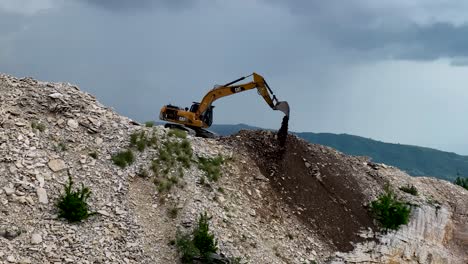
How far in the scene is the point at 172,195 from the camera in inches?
805

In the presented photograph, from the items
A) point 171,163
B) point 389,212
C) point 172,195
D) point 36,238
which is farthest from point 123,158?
point 389,212

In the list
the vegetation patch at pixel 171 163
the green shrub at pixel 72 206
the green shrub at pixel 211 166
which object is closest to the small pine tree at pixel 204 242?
the vegetation patch at pixel 171 163

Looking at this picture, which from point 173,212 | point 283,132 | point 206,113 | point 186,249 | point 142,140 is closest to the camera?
point 186,249

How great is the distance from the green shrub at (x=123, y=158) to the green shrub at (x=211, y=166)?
→ 2.83 meters

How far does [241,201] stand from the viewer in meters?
22.1

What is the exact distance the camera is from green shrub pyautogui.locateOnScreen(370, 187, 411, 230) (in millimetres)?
25344

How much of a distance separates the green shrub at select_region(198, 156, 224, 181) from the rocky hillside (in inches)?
2.9

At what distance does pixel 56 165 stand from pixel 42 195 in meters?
1.58

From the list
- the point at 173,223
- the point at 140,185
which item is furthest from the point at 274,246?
the point at 140,185

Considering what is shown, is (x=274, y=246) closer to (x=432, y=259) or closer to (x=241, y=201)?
(x=241, y=201)

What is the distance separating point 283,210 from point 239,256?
4.54 m

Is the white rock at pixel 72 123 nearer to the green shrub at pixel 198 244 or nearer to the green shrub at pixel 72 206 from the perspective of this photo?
the green shrub at pixel 72 206

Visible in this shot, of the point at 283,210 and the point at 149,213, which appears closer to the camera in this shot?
the point at 149,213

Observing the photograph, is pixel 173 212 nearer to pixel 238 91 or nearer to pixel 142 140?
pixel 142 140
